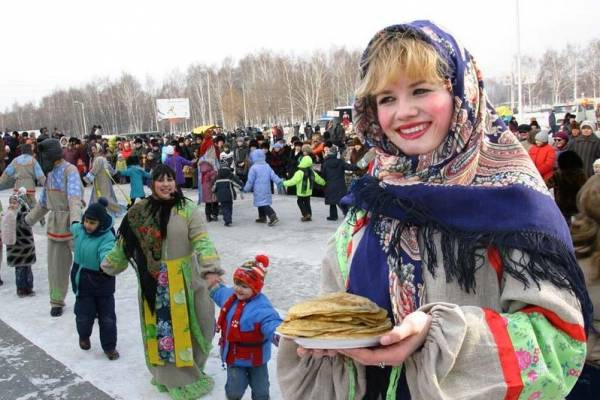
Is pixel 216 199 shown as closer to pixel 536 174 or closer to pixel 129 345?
pixel 129 345

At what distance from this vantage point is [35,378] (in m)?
4.66

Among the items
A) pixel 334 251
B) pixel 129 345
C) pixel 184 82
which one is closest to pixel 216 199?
pixel 129 345

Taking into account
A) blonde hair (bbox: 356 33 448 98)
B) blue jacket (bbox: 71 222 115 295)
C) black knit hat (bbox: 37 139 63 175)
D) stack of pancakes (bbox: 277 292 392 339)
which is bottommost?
blue jacket (bbox: 71 222 115 295)

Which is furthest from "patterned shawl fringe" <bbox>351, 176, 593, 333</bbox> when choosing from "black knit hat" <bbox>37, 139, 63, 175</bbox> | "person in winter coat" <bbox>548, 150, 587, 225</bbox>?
"black knit hat" <bbox>37, 139, 63, 175</bbox>

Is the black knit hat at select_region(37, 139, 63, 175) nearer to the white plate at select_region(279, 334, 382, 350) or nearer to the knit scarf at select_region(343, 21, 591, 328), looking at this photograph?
the knit scarf at select_region(343, 21, 591, 328)

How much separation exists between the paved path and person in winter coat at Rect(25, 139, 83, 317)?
93 centimetres

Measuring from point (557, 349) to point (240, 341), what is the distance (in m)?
2.77

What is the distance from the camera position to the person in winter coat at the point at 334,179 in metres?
10.4

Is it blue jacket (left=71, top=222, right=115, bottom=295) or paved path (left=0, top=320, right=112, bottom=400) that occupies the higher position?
blue jacket (left=71, top=222, right=115, bottom=295)

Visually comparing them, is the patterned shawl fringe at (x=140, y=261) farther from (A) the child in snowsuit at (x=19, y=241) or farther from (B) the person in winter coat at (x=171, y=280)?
(A) the child in snowsuit at (x=19, y=241)

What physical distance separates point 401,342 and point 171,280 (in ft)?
10.6

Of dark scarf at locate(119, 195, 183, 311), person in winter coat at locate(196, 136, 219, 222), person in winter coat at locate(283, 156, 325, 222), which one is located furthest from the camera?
person in winter coat at locate(196, 136, 219, 222)

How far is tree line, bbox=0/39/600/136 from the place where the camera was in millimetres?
59853

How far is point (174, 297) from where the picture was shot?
4082 millimetres
